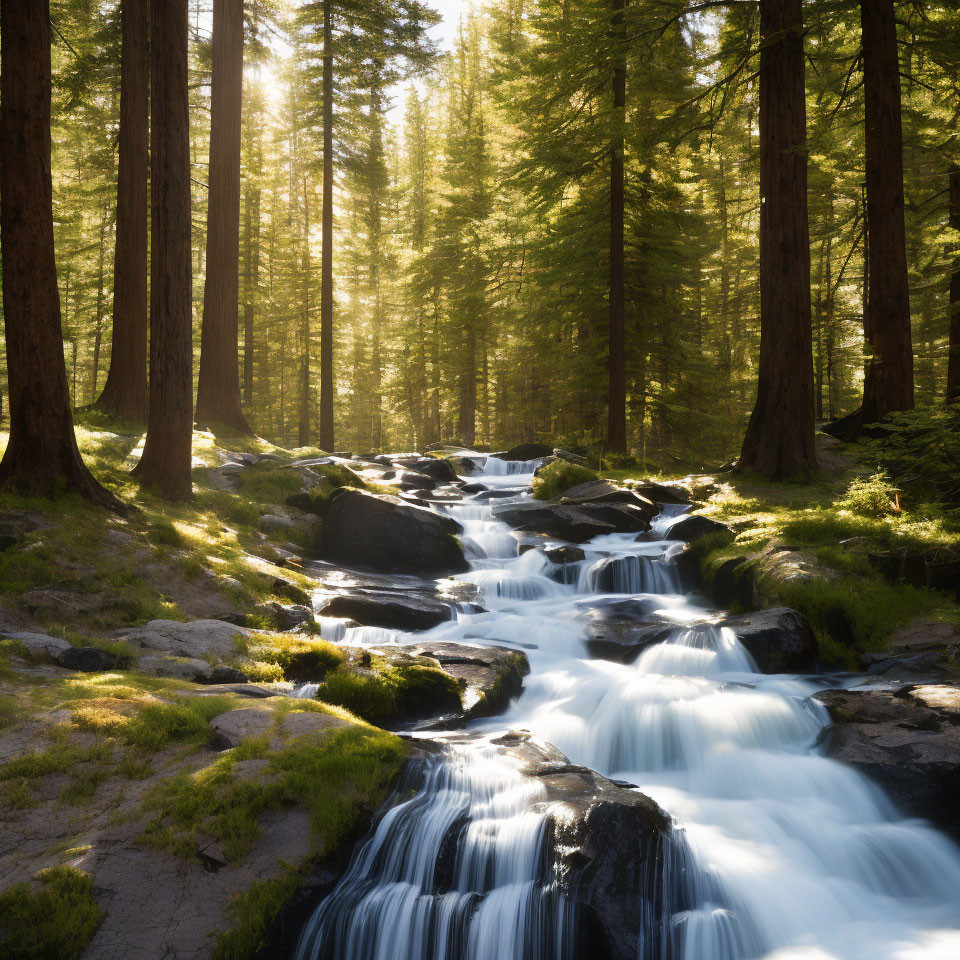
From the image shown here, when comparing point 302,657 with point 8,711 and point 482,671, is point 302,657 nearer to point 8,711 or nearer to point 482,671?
point 482,671

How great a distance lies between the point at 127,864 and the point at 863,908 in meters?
4.44

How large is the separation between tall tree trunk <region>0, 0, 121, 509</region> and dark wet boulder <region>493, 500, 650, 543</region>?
8328 millimetres

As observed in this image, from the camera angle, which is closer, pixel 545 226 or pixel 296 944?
pixel 296 944

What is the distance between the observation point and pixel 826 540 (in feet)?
29.6

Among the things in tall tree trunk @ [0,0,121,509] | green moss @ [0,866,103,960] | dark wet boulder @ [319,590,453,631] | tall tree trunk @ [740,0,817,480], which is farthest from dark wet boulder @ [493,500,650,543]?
green moss @ [0,866,103,960]

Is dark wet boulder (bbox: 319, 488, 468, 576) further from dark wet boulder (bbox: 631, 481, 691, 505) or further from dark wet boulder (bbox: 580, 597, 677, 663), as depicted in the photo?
dark wet boulder (bbox: 631, 481, 691, 505)

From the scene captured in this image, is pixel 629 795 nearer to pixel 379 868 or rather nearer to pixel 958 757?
pixel 379 868

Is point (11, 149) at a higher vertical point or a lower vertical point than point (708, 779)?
higher

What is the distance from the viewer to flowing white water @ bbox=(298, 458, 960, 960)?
3.80 m

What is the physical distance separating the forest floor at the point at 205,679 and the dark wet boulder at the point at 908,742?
3.25 feet

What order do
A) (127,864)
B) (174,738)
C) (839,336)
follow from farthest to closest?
(839,336), (174,738), (127,864)

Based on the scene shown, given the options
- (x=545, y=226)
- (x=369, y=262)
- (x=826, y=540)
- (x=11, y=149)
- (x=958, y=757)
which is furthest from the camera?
(x=369, y=262)

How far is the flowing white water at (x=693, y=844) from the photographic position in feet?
12.5

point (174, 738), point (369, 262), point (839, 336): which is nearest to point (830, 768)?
point (174, 738)
